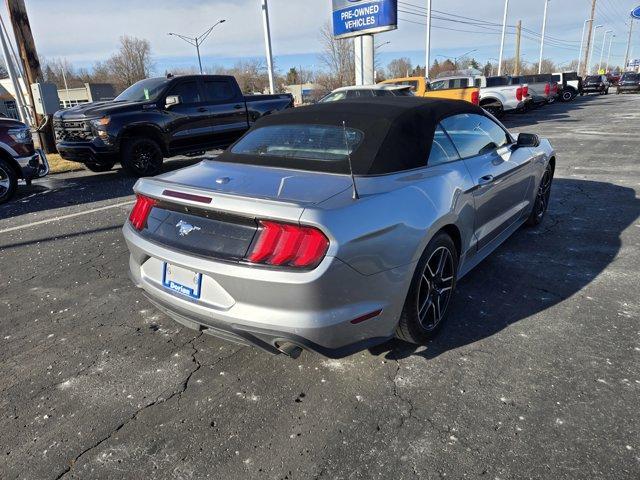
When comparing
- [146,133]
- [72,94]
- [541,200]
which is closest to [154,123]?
[146,133]

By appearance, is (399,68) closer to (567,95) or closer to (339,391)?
(567,95)

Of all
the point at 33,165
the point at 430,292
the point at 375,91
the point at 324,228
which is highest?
the point at 375,91

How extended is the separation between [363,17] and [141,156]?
533 inches

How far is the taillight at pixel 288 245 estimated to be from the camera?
7.01 ft

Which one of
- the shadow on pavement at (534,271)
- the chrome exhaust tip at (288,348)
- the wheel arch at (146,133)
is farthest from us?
the wheel arch at (146,133)

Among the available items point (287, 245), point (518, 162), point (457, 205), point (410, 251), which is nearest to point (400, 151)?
point (457, 205)

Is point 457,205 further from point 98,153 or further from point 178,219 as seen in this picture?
point 98,153

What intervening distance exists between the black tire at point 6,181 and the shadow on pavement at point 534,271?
7140mm

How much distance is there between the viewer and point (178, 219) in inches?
102

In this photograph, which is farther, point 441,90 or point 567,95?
point 567,95

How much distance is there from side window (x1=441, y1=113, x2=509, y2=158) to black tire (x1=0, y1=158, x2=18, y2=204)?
7.15 meters

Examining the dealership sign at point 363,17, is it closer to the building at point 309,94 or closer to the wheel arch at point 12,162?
the building at point 309,94

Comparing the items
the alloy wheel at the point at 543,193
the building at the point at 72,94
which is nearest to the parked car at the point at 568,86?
the alloy wheel at the point at 543,193

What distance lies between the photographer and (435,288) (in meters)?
2.90
